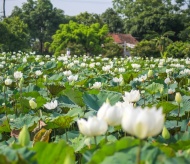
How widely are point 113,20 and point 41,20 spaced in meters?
7.92

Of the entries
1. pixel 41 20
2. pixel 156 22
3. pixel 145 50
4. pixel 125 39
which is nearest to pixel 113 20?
pixel 125 39

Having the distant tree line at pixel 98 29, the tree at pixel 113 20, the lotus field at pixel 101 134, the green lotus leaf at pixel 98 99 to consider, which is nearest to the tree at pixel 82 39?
the distant tree line at pixel 98 29

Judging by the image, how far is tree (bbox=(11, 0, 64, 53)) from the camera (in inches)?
1125

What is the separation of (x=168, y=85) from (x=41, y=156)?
6.09 feet

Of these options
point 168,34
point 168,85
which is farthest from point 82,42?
point 168,85

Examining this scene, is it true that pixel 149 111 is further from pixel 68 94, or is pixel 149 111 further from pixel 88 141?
pixel 68 94

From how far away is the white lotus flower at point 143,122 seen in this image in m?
0.64

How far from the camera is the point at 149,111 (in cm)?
65

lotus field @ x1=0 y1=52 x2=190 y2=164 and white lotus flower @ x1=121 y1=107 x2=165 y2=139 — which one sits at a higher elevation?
white lotus flower @ x1=121 y1=107 x2=165 y2=139

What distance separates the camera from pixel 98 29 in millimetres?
20219

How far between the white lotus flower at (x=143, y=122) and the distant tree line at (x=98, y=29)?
11.1 meters

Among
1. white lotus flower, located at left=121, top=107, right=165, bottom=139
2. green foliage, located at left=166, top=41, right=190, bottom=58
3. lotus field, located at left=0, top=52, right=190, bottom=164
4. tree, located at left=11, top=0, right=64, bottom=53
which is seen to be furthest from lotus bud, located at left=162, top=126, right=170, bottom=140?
tree, located at left=11, top=0, right=64, bottom=53

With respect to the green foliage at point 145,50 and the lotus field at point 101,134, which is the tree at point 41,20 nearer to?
the green foliage at point 145,50

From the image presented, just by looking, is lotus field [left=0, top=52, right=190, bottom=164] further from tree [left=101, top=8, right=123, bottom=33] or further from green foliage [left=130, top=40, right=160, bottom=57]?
tree [left=101, top=8, right=123, bottom=33]
